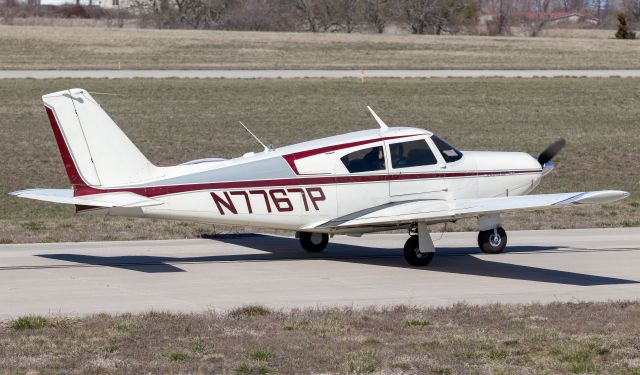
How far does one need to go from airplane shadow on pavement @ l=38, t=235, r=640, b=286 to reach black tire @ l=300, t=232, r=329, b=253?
0.40 ft

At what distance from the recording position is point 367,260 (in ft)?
53.4

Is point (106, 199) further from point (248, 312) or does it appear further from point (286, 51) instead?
point (286, 51)

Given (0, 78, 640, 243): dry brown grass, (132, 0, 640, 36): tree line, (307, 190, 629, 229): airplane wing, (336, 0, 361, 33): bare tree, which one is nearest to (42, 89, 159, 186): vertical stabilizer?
(307, 190, 629, 229): airplane wing

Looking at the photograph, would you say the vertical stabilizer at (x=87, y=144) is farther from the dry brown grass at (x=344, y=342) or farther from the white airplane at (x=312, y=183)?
the dry brown grass at (x=344, y=342)

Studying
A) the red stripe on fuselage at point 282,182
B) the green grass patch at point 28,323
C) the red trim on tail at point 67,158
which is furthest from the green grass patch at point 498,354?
the red trim on tail at point 67,158

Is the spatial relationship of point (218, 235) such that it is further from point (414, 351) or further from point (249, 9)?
point (249, 9)

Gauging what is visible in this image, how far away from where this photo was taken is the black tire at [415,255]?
15625mm

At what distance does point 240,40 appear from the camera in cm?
7669

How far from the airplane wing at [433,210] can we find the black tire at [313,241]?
1.54 metres

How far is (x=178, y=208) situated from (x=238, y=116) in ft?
80.5

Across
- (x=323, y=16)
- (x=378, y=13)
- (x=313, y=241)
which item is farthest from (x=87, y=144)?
(x=323, y=16)

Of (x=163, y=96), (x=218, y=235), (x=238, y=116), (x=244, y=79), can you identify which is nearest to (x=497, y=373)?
(x=218, y=235)

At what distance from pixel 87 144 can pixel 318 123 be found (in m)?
23.2

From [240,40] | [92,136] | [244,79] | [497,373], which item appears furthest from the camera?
[240,40]
